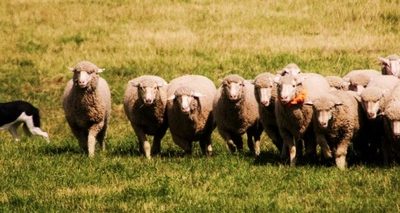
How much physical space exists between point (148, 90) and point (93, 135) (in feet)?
4.28

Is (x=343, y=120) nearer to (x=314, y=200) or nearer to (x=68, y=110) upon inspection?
(x=314, y=200)

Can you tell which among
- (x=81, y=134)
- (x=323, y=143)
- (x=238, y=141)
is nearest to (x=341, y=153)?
(x=323, y=143)

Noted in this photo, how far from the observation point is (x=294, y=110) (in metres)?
12.9

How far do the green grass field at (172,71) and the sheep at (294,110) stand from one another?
519 mm

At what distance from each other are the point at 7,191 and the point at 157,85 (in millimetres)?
4078

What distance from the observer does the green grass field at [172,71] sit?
10383 millimetres

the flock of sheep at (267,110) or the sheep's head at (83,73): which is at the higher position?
the sheep's head at (83,73)

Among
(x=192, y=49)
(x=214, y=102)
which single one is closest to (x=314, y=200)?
(x=214, y=102)

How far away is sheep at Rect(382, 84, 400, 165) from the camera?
11.8 m

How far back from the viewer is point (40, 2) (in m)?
32.9

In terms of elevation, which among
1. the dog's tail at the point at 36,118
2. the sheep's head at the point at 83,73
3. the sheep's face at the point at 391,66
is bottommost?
the dog's tail at the point at 36,118

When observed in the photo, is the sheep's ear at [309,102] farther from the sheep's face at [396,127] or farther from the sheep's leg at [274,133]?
the sheep's leg at [274,133]

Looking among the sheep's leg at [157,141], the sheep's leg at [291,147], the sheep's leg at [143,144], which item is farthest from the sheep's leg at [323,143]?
the sheep's leg at [157,141]

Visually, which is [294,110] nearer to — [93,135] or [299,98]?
[299,98]
